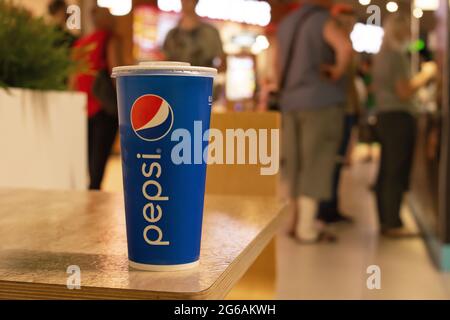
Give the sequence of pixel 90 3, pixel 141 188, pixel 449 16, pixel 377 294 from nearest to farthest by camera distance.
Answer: pixel 141 188 → pixel 377 294 → pixel 449 16 → pixel 90 3

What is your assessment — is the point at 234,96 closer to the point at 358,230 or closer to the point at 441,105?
the point at 358,230

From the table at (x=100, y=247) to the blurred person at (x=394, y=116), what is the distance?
10.2 feet

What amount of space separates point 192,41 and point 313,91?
0.80 meters

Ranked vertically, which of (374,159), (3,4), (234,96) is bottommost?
(374,159)

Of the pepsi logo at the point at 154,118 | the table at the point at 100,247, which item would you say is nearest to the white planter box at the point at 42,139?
the table at the point at 100,247

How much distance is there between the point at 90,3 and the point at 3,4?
6.99 metres

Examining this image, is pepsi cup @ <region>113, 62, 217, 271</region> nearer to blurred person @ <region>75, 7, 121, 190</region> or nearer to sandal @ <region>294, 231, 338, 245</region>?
blurred person @ <region>75, 7, 121, 190</region>

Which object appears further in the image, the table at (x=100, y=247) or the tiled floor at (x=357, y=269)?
the tiled floor at (x=357, y=269)

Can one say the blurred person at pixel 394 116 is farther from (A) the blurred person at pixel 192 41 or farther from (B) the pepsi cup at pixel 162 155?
(B) the pepsi cup at pixel 162 155

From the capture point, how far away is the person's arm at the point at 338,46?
12.6 ft
